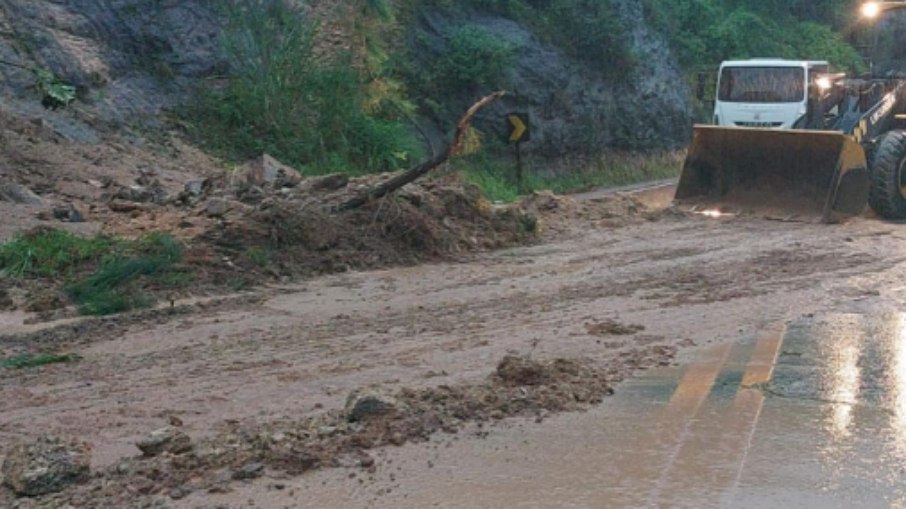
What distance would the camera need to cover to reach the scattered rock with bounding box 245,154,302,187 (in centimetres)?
1557

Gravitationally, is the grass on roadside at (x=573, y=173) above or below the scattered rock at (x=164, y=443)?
below

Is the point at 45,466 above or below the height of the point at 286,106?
below

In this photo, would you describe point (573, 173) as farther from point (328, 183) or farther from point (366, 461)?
point (366, 461)

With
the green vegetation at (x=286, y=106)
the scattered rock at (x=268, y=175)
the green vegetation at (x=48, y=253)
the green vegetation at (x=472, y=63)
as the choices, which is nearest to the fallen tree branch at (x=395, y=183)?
the scattered rock at (x=268, y=175)

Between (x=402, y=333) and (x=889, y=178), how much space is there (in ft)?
31.4

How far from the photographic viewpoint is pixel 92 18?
21.2 m

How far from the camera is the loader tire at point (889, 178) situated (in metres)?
16.8

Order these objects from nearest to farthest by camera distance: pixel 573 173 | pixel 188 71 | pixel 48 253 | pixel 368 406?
1. pixel 368 406
2. pixel 48 253
3. pixel 188 71
4. pixel 573 173

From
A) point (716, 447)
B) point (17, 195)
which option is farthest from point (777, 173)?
point (716, 447)

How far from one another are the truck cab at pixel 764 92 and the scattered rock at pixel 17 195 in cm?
1396

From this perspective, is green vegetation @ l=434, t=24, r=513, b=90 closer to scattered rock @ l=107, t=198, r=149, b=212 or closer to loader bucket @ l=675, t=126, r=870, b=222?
loader bucket @ l=675, t=126, r=870, b=222

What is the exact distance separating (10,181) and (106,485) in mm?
10054

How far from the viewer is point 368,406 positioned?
7445 mm

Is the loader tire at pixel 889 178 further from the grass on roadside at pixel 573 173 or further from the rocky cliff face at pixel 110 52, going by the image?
the rocky cliff face at pixel 110 52
